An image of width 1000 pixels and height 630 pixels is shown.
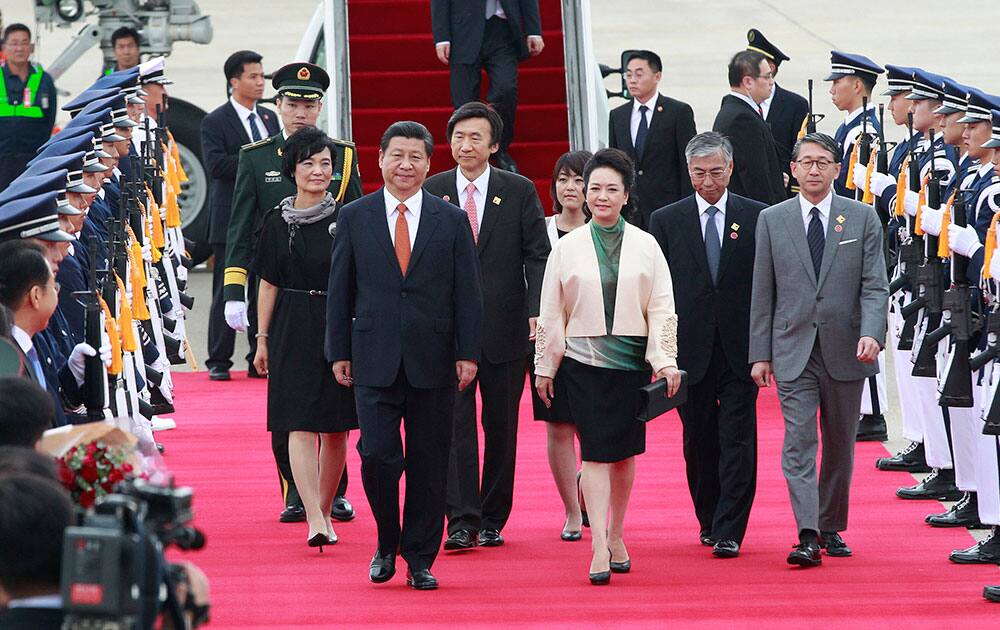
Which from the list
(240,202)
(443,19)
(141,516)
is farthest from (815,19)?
(141,516)

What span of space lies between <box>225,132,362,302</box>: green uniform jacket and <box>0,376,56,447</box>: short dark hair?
3.33 metres

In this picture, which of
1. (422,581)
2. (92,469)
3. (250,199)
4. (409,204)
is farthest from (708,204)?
(92,469)

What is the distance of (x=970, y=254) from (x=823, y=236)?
1.81 feet

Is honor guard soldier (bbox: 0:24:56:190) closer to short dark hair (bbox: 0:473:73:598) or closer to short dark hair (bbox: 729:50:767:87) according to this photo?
short dark hair (bbox: 729:50:767:87)

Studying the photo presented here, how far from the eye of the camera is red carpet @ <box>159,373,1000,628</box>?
5.48m

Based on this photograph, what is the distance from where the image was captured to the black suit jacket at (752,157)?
9188mm

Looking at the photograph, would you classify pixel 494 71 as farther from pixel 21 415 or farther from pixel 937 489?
pixel 21 415

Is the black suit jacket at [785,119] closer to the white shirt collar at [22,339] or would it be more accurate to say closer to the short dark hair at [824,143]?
the short dark hair at [824,143]

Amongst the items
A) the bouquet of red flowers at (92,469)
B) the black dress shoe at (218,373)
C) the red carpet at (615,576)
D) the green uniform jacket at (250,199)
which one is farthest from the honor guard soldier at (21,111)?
the bouquet of red flowers at (92,469)

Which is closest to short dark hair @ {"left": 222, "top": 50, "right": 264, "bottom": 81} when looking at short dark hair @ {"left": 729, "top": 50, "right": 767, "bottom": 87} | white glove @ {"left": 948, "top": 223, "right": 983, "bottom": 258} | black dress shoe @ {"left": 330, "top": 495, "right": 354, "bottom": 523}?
short dark hair @ {"left": 729, "top": 50, "right": 767, "bottom": 87}

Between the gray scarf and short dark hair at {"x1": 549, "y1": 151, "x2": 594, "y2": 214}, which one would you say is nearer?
the gray scarf

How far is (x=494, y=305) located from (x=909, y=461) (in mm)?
2331

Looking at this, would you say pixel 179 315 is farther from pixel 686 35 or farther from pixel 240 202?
pixel 686 35

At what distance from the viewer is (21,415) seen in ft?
12.2
